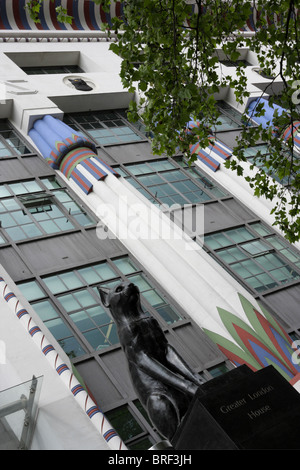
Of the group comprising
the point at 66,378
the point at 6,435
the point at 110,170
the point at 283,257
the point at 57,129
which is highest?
the point at 57,129

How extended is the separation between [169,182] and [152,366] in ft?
32.5

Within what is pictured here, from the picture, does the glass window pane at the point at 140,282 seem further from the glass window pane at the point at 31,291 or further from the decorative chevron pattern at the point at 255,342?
the glass window pane at the point at 31,291

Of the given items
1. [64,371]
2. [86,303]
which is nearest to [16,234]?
[86,303]

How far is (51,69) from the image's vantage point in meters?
21.2

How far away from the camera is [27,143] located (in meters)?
16.1

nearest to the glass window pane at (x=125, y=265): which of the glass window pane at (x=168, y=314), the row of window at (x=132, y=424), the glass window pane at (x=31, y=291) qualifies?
the glass window pane at (x=168, y=314)

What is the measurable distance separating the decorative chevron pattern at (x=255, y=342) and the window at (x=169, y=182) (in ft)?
14.5

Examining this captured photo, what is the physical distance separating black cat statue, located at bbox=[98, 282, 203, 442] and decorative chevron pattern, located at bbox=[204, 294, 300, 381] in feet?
14.5

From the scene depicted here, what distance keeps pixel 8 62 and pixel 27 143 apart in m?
4.22

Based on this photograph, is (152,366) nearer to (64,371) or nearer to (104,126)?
(64,371)

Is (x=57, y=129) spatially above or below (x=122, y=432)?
above
